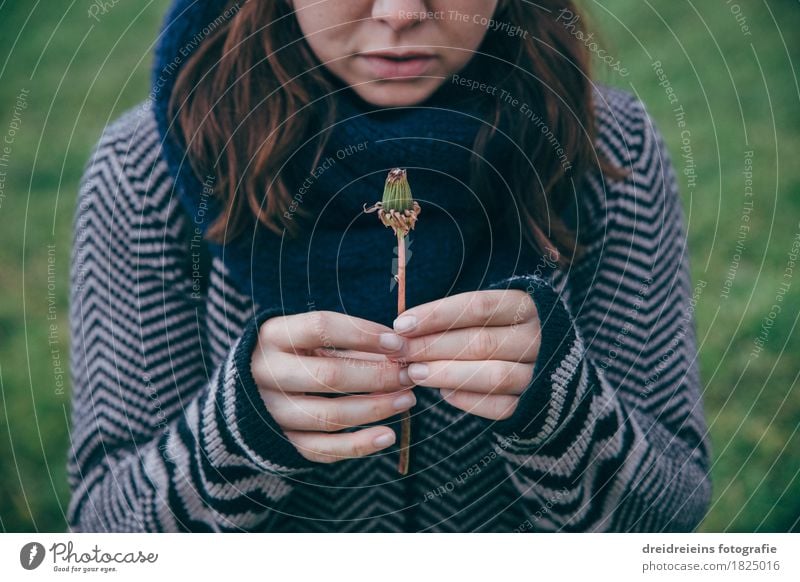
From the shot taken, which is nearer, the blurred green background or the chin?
the chin

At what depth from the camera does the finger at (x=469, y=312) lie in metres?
0.42

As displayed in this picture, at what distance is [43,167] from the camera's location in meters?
0.69

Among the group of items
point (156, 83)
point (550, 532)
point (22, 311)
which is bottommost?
point (550, 532)

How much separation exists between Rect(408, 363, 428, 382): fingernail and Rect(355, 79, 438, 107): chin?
0.50 feet

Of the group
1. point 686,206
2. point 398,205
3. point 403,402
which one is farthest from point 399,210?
point 686,206

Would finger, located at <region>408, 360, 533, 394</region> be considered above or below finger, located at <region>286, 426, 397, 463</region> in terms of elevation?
above

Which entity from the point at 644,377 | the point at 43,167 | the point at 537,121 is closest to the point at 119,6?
the point at 43,167

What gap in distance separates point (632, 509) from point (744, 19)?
0.36 metres

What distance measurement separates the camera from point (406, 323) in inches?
16.9

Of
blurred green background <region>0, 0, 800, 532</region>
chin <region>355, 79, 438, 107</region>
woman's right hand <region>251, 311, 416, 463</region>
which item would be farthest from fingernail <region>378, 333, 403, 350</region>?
blurred green background <region>0, 0, 800, 532</region>

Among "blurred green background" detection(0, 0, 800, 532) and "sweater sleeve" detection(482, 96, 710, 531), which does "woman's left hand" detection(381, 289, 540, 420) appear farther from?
"blurred green background" detection(0, 0, 800, 532)

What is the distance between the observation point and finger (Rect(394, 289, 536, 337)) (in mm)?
417
